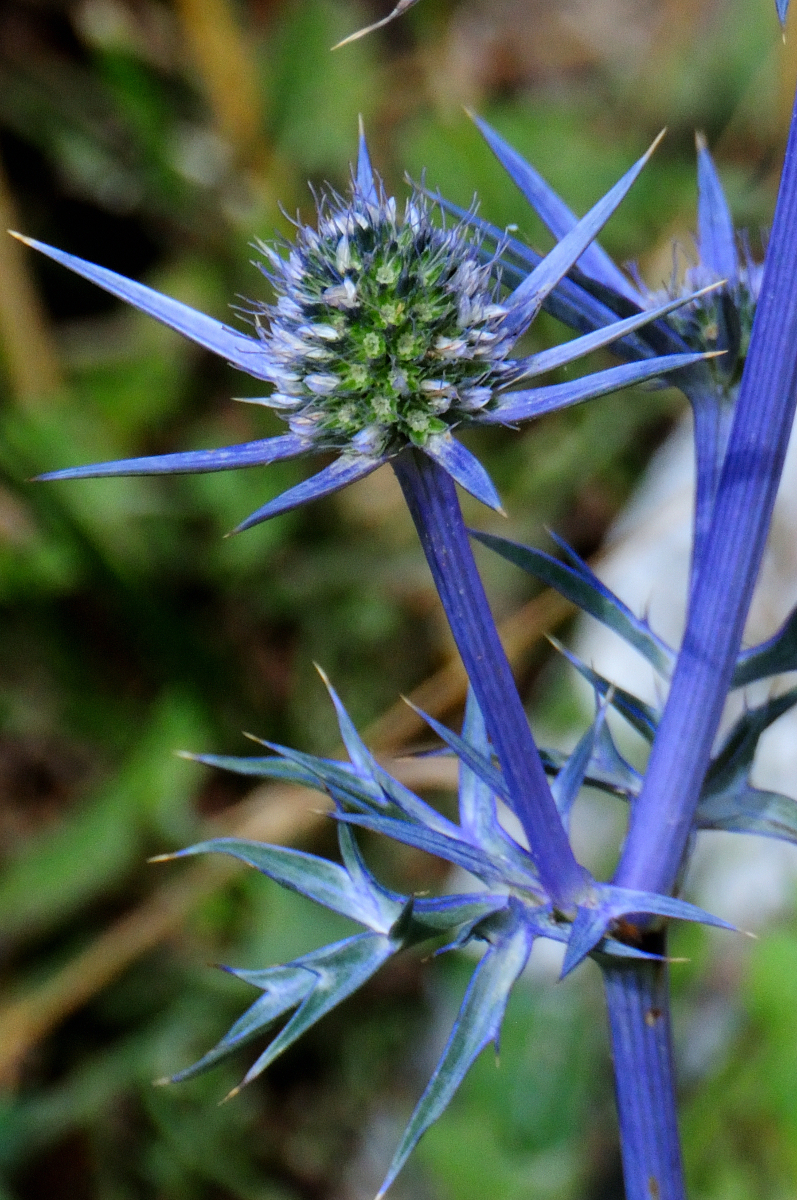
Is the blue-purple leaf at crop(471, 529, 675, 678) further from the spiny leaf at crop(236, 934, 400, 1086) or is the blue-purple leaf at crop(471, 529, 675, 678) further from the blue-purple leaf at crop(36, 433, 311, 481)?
the spiny leaf at crop(236, 934, 400, 1086)

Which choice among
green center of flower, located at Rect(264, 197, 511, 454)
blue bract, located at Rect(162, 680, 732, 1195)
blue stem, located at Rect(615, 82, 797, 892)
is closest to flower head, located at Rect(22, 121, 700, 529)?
green center of flower, located at Rect(264, 197, 511, 454)

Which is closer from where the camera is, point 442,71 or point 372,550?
point 372,550

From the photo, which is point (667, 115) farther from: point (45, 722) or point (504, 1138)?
point (504, 1138)

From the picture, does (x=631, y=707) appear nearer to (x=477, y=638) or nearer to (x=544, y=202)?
(x=477, y=638)

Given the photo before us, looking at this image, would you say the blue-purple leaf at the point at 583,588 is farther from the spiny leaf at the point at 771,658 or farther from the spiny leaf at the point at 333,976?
the spiny leaf at the point at 333,976

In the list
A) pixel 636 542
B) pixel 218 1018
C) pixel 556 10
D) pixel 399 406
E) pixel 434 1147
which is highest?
pixel 556 10

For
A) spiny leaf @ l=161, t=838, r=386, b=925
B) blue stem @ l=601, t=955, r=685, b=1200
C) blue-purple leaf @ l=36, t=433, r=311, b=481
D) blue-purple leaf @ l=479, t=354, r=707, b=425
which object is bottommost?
blue stem @ l=601, t=955, r=685, b=1200

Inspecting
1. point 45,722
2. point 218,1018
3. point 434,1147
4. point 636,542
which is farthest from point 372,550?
point 434,1147
